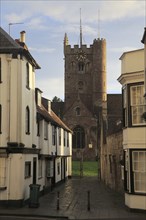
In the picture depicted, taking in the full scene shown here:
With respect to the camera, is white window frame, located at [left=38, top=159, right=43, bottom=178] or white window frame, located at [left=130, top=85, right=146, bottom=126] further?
white window frame, located at [left=38, top=159, right=43, bottom=178]

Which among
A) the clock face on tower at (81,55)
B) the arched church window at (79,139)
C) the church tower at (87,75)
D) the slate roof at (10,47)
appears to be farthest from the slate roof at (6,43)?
the clock face on tower at (81,55)

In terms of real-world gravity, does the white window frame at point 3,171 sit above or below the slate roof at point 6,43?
below

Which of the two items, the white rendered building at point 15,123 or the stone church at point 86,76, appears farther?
the stone church at point 86,76

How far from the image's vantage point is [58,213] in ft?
62.6

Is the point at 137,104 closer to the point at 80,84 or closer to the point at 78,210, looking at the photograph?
the point at 78,210

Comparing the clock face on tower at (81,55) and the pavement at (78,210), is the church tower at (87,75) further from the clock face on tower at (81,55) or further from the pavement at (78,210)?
the pavement at (78,210)

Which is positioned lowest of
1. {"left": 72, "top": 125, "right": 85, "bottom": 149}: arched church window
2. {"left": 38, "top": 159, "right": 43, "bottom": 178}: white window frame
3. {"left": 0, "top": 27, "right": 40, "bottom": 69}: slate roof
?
{"left": 38, "top": 159, "right": 43, "bottom": 178}: white window frame

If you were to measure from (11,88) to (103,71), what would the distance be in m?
69.2

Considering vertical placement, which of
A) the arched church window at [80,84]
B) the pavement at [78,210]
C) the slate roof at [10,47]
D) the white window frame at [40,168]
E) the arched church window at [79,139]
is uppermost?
the arched church window at [80,84]

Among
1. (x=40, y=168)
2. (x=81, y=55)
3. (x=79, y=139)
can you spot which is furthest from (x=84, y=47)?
(x=40, y=168)

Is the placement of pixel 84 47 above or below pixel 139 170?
above

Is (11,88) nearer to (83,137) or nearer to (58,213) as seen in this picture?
(58,213)

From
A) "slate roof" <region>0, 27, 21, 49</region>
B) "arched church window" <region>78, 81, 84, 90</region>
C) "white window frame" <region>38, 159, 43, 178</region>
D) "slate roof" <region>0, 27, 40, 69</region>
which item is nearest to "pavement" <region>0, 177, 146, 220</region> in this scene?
"white window frame" <region>38, 159, 43, 178</region>

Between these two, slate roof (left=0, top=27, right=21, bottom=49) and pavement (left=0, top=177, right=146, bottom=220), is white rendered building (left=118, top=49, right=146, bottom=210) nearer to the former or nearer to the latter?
pavement (left=0, top=177, right=146, bottom=220)
